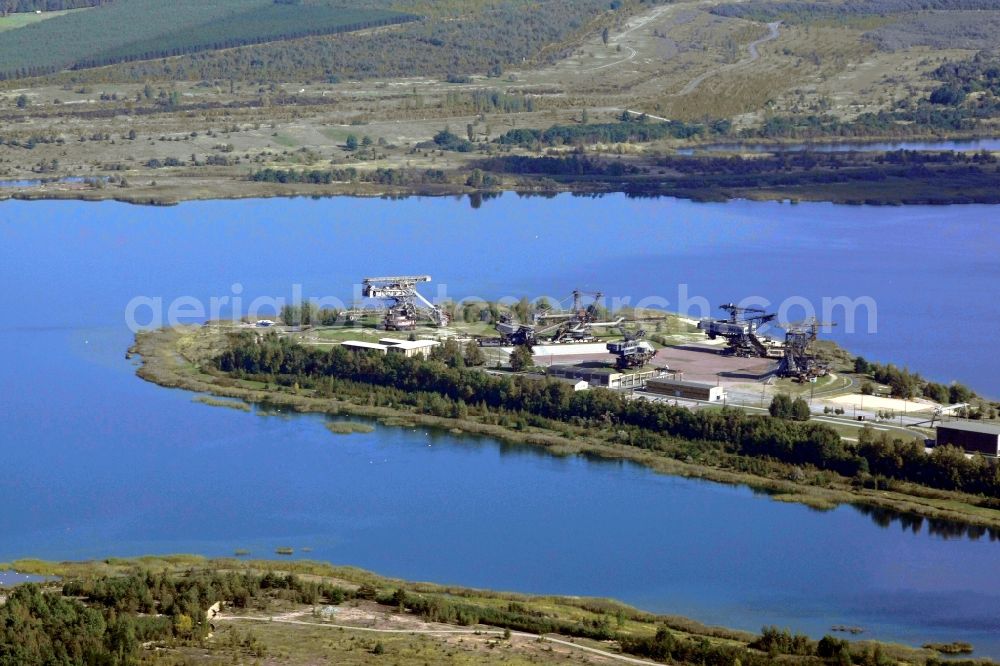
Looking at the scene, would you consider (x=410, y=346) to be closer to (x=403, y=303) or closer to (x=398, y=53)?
(x=403, y=303)

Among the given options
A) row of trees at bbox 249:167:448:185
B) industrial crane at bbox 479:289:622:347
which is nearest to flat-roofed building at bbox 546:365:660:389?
industrial crane at bbox 479:289:622:347

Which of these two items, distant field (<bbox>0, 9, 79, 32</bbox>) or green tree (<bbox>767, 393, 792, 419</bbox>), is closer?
green tree (<bbox>767, 393, 792, 419</bbox>)

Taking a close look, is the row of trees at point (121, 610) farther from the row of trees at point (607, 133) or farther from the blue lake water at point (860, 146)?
the row of trees at point (607, 133)

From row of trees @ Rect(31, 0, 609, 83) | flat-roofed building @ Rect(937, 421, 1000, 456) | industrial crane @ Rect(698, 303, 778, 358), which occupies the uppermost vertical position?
row of trees @ Rect(31, 0, 609, 83)

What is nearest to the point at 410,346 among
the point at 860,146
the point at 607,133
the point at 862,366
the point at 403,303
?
the point at 403,303

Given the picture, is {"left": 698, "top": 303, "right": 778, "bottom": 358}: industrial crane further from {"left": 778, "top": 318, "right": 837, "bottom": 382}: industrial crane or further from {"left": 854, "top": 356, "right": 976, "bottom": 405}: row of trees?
{"left": 854, "top": 356, "right": 976, "bottom": 405}: row of trees

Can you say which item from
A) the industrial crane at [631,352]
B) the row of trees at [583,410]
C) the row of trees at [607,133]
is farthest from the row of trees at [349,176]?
the industrial crane at [631,352]

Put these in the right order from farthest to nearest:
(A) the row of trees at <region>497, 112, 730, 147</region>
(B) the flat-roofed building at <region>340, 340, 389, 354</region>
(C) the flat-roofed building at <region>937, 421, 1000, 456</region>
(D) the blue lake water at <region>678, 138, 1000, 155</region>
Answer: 1. (A) the row of trees at <region>497, 112, 730, 147</region>
2. (D) the blue lake water at <region>678, 138, 1000, 155</region>
3. (B) the flat-roofed building at <region>340, 340, 389, 354</region>
4. (C) the flat-roofed building at <region>937, 421, 1000, 456</region>

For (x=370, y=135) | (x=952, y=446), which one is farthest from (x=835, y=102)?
(x=952, y=446)

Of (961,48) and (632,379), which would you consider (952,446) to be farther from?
(961,48)

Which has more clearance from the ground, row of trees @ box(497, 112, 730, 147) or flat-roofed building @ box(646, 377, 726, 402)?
row of trees @ box(497, 112, 730, 147)
